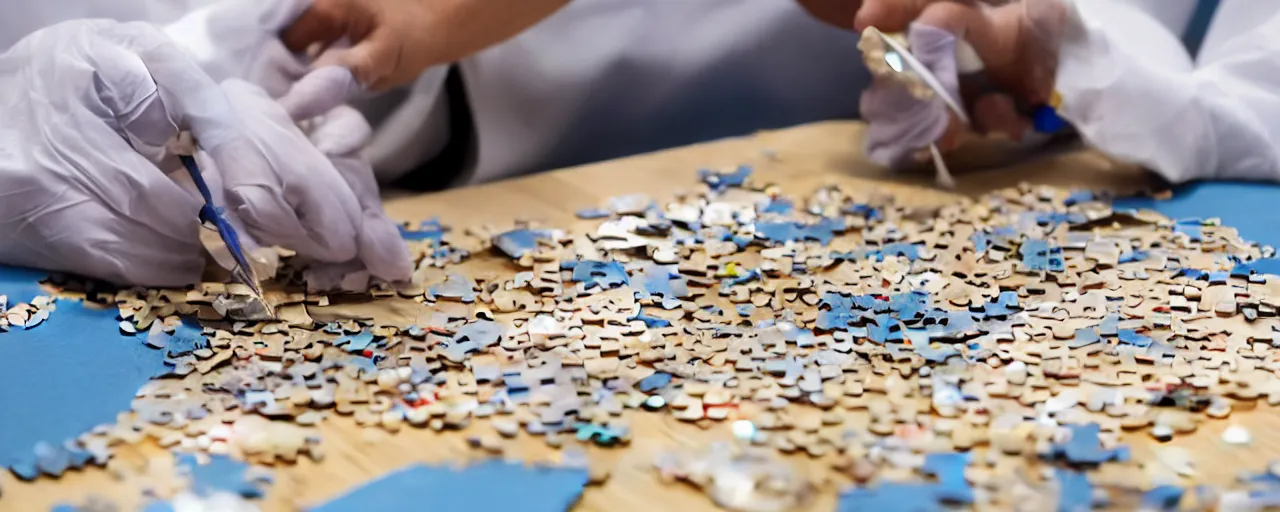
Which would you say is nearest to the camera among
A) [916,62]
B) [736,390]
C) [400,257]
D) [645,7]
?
[736,390]

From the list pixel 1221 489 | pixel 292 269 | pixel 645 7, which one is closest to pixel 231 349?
pixel 292 269

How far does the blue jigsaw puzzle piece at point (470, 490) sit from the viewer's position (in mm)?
645

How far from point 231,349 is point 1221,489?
629 mm

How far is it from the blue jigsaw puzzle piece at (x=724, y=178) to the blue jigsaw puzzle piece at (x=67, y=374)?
0.58 metres

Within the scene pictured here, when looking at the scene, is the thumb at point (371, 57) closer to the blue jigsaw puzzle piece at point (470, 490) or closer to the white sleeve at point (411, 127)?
the white sleeve at point (411, 127)

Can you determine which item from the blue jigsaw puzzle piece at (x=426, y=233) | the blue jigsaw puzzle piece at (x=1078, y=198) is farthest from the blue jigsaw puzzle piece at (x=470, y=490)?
the blue jigsaw puzzle piece at (x=1078, y=198)

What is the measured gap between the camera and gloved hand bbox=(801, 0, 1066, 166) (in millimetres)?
1118

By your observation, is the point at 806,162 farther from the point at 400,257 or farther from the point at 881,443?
the point at 881,443

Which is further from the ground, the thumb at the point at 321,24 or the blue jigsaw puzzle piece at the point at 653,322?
the thumb at the point at 321,24

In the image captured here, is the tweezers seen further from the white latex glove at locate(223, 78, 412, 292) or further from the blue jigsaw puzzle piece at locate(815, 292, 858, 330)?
the blue jigsaw puzzle piece at locate(815, 292, 858, 330)

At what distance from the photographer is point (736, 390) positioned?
760 millimetres

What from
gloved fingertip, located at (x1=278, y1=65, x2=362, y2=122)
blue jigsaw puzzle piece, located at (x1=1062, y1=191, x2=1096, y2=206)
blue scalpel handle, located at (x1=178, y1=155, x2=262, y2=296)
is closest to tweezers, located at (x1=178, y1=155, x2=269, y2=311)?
blue scalpel handle, located at (x1=178, y1=155, x2=262, y2=296)

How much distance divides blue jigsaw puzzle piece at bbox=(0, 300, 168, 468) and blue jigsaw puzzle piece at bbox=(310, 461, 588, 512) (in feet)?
0.62

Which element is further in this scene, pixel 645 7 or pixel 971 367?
pixel 645 7
